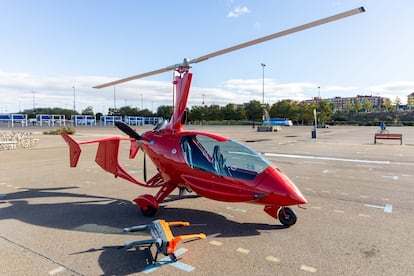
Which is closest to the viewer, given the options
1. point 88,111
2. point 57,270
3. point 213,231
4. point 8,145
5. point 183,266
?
point 57,270

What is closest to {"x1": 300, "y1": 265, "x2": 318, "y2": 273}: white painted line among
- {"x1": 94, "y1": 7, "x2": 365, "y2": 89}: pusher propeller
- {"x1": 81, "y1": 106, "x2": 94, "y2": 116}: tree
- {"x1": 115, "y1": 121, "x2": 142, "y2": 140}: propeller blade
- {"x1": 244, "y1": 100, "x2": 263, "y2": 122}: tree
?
{"x1": 94, "y1": 7, "x2": 365, "y2": 89}: pusher propeller

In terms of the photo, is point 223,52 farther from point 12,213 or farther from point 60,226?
point 12,213

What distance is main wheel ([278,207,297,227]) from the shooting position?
5520 millimetres

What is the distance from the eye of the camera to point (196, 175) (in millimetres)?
5820

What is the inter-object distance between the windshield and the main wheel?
93cm

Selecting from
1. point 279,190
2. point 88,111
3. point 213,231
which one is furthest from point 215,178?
point 88,111

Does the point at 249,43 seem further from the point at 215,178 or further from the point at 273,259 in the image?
the point at 273,259

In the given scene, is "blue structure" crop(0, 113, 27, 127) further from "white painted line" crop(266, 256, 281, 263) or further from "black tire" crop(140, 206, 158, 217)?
"white painted line" crop(266, 256, 281, 263)

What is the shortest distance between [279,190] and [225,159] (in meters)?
1.14

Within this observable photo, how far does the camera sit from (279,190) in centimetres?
512

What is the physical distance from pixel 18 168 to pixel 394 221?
1260 cm

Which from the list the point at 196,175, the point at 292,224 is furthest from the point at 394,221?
the point at 196,175

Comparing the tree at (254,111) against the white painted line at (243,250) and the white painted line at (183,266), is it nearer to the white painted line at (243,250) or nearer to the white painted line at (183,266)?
the white painted line at (243,250)

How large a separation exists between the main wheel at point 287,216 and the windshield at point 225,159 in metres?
0.93
